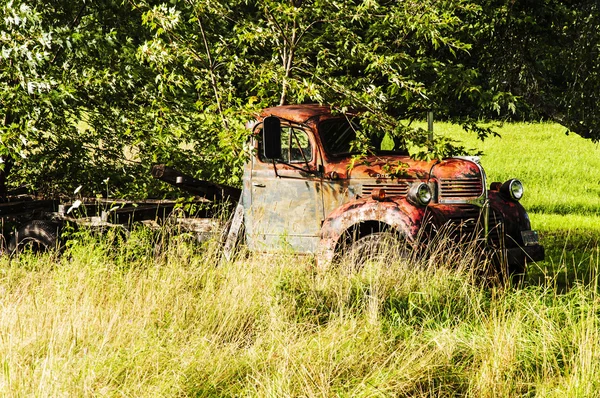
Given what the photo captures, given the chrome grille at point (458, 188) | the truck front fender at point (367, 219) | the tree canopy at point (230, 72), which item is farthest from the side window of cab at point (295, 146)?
the chrome grille at point (458, 188)

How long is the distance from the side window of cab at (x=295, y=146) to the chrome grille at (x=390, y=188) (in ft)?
2.04

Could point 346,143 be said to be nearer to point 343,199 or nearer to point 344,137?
point 344,137

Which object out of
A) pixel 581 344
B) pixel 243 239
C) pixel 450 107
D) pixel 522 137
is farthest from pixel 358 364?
pixel 522 137

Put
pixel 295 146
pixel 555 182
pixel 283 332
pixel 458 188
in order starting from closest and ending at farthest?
pixel 283 332
pixel 458 188
pixel 295 146
pixel 555 182

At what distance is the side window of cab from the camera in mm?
8250

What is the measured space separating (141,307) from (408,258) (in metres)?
2.28

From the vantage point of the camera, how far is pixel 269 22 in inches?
363

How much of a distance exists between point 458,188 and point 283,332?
2873 millimetres

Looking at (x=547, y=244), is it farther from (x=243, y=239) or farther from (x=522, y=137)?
(x=522, y=137)

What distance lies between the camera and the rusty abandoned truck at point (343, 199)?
24.7 feet

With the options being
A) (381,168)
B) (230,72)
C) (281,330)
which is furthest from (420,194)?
(230,72)

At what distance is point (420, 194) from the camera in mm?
7543

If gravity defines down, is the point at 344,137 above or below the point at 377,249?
above

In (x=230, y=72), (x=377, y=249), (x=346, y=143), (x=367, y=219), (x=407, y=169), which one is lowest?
(x=377, y=249)
